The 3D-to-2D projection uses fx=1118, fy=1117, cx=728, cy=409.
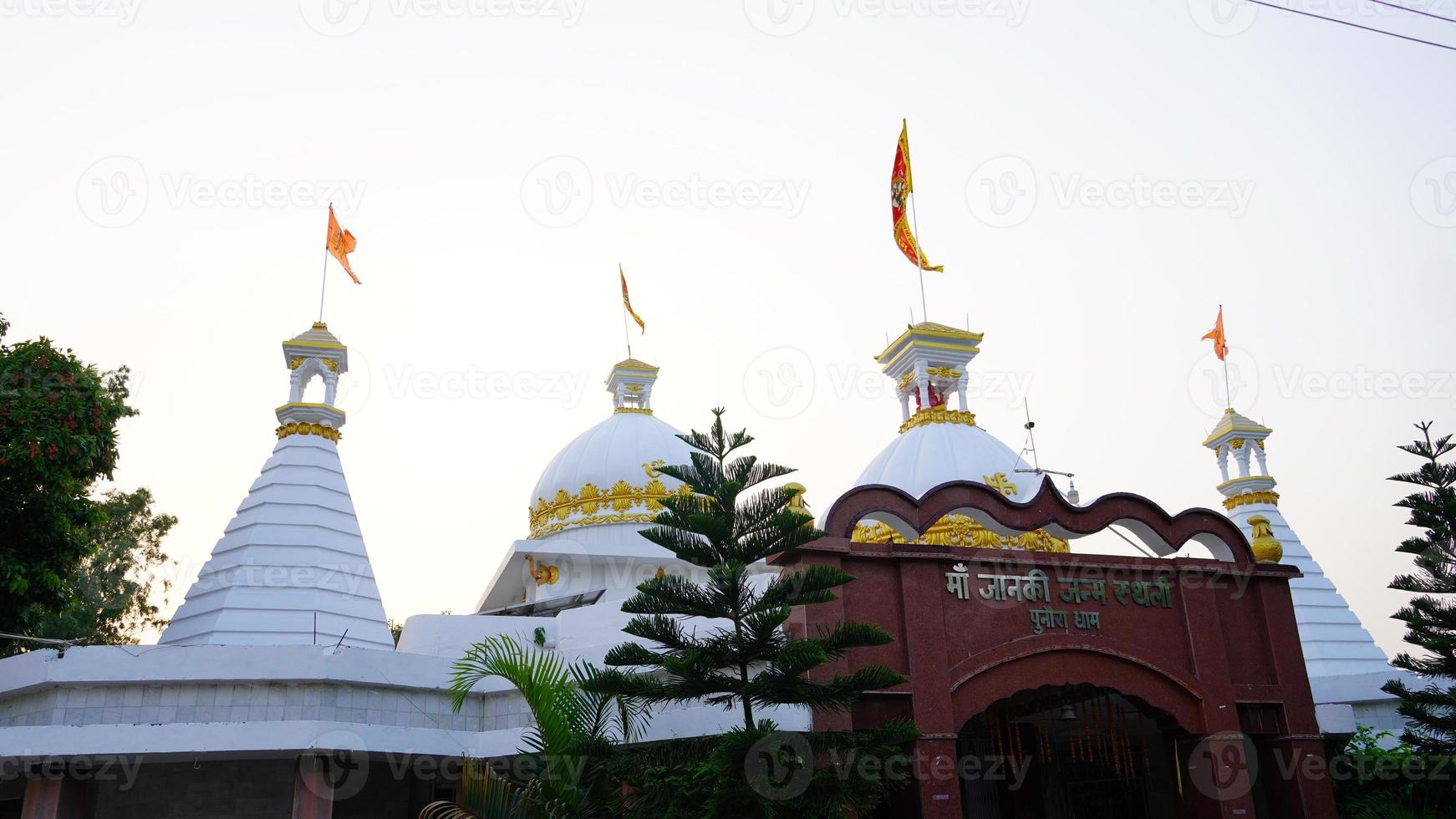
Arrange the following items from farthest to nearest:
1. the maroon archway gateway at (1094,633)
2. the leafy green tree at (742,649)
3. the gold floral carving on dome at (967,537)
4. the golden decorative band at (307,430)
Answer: the gold floral carving on dome at (967,537) → the golden decorative band at (307,430) → the maroon archway gateway at (1094,633) → the leafy green tree at (742,649)

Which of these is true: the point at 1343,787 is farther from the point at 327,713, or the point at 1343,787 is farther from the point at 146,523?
the point at 146,523

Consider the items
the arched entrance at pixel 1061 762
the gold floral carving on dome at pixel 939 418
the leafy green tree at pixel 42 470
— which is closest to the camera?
the leafy green tree at pixel 42 470

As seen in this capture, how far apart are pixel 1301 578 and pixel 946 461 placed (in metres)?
7.74

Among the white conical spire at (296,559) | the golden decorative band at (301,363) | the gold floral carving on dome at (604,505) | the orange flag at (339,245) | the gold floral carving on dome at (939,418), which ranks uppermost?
the orange flag at (339,245)

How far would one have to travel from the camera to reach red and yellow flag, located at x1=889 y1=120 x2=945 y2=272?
22.0m

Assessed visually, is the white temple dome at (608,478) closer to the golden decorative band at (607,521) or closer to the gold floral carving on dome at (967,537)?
the golden decorative band at (607,521)

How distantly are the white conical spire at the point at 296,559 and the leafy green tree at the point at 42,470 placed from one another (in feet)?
5.68

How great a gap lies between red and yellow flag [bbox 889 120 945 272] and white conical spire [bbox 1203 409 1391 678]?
790 cm

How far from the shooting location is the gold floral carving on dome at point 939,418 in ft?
74.7

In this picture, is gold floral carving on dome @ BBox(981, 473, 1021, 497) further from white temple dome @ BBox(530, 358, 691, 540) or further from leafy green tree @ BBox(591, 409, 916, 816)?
leafy green tree @ BBox(591, 409, 916, 816)

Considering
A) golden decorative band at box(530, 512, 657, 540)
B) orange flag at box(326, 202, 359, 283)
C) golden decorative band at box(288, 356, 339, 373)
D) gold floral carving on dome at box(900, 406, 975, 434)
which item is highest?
orange flag at box(326, 202, 359, 283)

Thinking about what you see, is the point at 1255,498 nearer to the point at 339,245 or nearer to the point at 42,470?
the point at 339,245

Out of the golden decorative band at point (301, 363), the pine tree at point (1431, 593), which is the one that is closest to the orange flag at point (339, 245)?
the golden decorative band at point (301, 363)

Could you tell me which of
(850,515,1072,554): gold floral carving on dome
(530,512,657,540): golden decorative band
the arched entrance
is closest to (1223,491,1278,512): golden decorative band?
(850,515,1072,554): gold floral carving on dome
